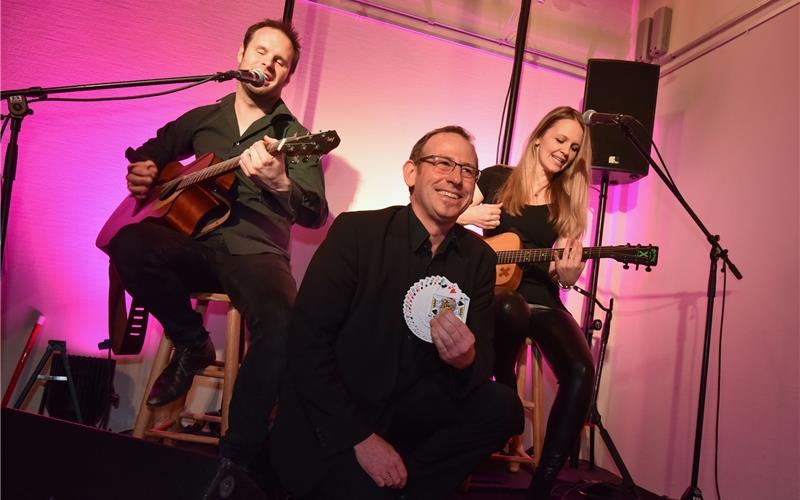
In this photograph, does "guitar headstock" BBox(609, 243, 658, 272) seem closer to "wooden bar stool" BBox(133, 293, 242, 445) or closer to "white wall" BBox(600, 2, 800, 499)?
"white wall" BBox(600, 2, 800, 499)

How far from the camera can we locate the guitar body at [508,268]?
2529 mm

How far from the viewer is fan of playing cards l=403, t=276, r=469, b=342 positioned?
5.49 ft

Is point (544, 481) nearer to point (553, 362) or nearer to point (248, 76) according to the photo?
point (553, 362)

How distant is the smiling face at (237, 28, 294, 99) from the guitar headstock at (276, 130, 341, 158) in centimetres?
58

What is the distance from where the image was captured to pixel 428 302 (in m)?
1.69

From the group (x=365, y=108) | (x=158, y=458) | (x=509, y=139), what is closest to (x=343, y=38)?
(x=365, y=108)

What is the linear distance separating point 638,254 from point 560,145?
62 centimetres

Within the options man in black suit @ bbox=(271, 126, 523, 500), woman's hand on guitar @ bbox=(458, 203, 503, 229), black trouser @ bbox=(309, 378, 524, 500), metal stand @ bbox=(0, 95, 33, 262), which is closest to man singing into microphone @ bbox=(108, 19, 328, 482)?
man in black suit @ bbox=(271, 126, 523, 500)

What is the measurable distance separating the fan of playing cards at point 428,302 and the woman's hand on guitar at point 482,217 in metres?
0.92

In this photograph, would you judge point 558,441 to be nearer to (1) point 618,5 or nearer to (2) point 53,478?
(2) point 53,478

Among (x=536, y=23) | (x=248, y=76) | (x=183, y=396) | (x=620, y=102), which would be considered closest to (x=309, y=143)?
(x=248, y=76)

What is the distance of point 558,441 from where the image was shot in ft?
6.78

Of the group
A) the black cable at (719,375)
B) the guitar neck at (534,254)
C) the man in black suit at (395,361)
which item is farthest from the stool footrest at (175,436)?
the black cable at (719,375)

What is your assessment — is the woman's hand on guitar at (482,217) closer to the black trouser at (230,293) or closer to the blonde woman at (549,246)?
the blonde woman at (549,246)
